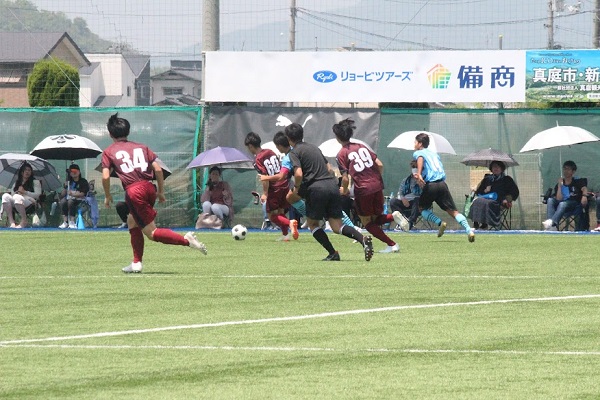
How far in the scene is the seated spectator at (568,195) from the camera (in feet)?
89.6

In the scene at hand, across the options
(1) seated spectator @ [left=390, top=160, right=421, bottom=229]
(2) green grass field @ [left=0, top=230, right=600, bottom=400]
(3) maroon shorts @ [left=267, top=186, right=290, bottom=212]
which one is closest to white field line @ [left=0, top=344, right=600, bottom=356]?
(2) green grass field @ [left=0, top=230, right=600, bottom=400]

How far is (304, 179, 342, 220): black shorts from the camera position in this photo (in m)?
17.0

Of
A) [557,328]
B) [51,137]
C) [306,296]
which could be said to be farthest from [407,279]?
[51,137]

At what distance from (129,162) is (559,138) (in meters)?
14.4

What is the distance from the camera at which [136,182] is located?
1509cm

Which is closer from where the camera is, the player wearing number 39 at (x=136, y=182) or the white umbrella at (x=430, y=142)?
the player wearing number 39 at (x=136, y=182)

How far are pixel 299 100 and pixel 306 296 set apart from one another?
1850 cm

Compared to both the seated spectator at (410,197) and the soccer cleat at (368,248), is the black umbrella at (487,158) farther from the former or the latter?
the soccer cleat at (368,248)

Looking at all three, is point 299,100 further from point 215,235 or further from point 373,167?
point 373,167

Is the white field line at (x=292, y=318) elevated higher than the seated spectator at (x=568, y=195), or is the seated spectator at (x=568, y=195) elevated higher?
the seated spectator at (x=568, y=195)

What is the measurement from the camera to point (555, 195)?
1096 inches

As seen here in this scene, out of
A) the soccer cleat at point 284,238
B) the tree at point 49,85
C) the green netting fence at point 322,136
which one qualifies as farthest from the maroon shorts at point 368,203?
the tree at point 49,85

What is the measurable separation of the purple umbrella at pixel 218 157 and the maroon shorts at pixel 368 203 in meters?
9.77

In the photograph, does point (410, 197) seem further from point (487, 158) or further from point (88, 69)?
point (88, 69)
